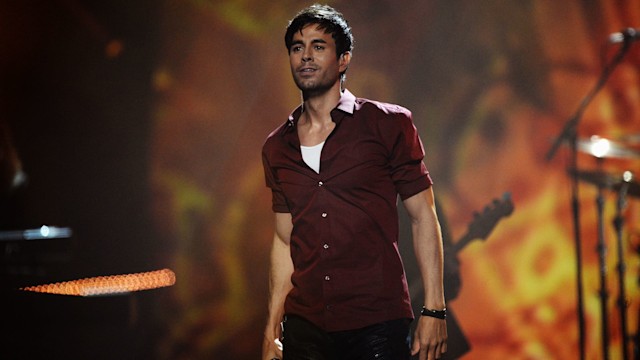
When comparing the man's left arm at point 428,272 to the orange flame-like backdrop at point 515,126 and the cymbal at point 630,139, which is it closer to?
the orange flame-like backdrop at point 515,126

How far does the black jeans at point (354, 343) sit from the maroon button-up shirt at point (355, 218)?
0.02 m

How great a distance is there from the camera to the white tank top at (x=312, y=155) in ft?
7.23

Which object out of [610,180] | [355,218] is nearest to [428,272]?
[355,218]

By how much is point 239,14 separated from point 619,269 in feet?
8.03

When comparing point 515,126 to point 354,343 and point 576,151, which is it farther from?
point 354,343

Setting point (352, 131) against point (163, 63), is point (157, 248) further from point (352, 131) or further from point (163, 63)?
point (352, 131)

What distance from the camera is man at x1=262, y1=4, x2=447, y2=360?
2.08 m

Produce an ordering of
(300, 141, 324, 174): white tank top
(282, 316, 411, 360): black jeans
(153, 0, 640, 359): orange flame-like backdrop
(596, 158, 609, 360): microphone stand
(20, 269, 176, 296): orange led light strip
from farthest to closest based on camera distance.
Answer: (153, 0, 640, 359): orange flame-like backdrop < (596, 158, 609, 360): microphone stand < (20, 269, 176, 296): orange led light strip < (300, 141, 324, 174): white tank top < (282, 316, 411, 360): black jeans

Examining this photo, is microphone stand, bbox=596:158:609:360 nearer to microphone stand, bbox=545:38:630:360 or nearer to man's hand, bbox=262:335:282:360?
microphone stand, bbox=545:38:630:360

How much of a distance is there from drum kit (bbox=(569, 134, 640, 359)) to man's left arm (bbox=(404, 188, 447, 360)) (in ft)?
5.30

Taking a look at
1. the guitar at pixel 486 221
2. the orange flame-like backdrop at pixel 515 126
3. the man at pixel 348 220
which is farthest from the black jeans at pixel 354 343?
the orange flame-like backdrop at pixel 515 126

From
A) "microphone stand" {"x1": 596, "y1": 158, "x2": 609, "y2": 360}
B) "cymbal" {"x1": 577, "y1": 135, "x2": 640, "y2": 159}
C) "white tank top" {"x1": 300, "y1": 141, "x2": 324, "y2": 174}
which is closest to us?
"white tank top" {"x1": 300, "y1": 141, "x2": 324, "y2": 174}

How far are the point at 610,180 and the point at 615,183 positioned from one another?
29mm

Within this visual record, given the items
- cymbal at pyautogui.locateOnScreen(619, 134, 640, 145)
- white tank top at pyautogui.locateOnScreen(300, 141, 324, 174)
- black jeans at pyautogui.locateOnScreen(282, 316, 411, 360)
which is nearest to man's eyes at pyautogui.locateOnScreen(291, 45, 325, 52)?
white tank top at pyautogui.locateOnScreen(300, 141, 324, 174)
